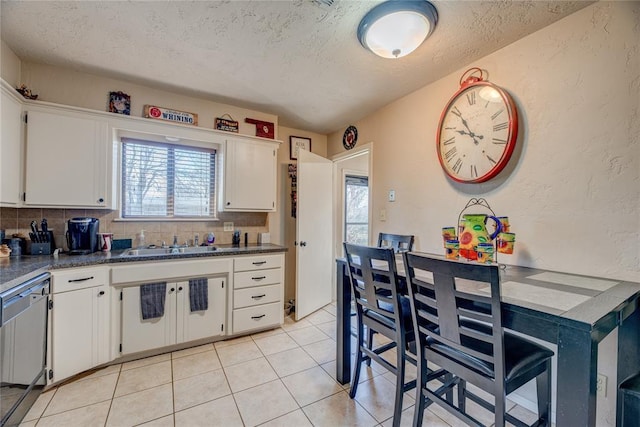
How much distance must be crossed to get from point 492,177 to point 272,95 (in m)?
2.17

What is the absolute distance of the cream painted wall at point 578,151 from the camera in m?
1.45

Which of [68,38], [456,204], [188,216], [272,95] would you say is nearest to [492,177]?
[456,204]

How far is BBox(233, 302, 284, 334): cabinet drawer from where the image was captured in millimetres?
2672

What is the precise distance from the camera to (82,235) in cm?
229

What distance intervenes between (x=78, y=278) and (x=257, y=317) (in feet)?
4.92

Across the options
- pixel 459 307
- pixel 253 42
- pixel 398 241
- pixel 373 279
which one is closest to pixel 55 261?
pixel 253 42

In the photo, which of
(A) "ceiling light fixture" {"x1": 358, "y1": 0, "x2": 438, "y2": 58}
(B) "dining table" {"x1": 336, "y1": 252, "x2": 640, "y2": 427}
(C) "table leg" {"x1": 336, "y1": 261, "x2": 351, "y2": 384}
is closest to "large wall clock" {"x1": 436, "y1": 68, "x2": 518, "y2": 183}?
(A) "ceiling light fixture" {"x1": 358, "y1": 0, "x2": 438, "y2": 58}

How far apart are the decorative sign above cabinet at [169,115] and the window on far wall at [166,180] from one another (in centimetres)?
29

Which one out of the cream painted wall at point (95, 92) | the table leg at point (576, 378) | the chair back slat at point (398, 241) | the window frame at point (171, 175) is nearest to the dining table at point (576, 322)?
the table leg at point (576, 378)

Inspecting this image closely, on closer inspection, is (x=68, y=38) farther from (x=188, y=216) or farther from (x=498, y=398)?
(x=498, y=398)

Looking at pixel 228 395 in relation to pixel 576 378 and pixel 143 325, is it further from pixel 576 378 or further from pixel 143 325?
pixel 576 378

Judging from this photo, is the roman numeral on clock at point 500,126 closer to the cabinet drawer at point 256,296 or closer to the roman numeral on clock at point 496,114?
the roman numeral on clock at point 496,114

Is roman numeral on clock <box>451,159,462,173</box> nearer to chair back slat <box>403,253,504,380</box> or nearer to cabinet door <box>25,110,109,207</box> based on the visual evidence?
chair back slat <box>403,253,504,380</box>

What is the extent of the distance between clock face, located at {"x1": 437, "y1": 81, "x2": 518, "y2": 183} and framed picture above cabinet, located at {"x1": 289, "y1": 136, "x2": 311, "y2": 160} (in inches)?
77.4
